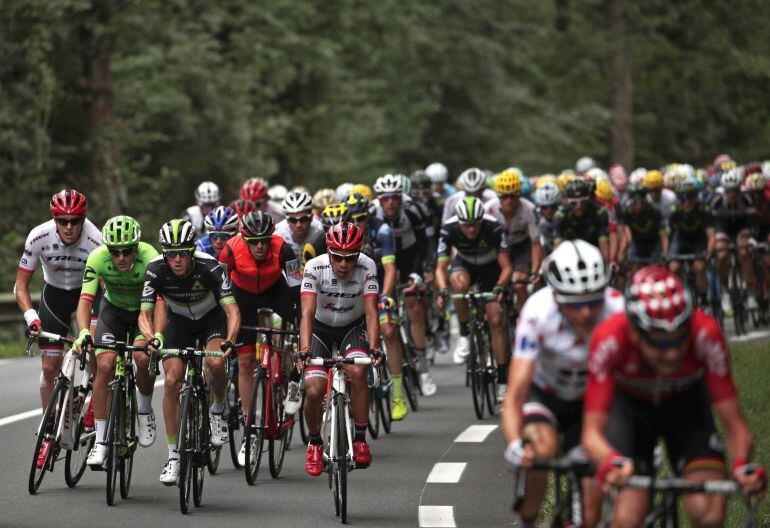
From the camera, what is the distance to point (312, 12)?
34969 mm

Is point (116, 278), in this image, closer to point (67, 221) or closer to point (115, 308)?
point (115, 308)

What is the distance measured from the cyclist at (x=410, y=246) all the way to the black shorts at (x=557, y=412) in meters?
7.85

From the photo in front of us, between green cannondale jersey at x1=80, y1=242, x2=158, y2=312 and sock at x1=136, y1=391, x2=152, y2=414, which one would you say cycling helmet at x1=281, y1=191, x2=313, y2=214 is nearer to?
green cannondale jersey at x1=80, y1=242, x2=158, y2=312

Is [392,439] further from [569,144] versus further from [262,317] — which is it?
[569,144]

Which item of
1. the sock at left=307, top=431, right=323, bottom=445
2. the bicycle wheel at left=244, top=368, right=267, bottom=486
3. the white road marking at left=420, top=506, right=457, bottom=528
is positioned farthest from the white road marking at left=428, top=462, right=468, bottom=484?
the bicycle wheel at left=244, top=368, right=267, bottom=486

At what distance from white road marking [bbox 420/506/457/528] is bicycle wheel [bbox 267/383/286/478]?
5.66ft

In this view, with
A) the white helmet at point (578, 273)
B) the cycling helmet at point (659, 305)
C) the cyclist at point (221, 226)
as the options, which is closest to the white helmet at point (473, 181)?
the cyclist at point (221, 226)

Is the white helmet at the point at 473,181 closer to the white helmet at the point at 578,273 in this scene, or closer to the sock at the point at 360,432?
the sock at the point at 360,432

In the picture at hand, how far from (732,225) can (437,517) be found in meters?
12.9

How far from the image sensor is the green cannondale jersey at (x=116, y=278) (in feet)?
36.0

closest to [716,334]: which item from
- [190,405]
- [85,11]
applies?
[190,405]

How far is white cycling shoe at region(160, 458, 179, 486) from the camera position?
10305 mm

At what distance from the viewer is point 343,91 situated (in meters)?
37.1

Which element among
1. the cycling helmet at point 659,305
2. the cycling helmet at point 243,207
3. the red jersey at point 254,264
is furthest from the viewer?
the cycling helmet at point 243,207
